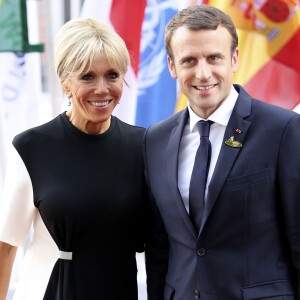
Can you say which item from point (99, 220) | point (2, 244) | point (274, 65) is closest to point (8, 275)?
point (2, 244)

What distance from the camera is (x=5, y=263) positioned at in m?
2.28

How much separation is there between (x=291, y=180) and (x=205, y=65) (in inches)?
15.9

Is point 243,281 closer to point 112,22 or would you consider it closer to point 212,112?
point 212,112

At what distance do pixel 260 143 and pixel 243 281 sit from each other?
0.39m

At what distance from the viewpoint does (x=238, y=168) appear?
181 centimetres

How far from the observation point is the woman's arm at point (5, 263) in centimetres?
227

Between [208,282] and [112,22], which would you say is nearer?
[208,282]

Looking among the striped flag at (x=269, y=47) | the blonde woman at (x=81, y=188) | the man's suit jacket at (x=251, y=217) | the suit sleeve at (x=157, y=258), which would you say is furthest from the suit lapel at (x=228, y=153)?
the striped flag at (x=269, y=47)

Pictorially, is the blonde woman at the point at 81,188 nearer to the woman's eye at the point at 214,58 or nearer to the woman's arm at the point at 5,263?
the woman's arm at the point at 5,263

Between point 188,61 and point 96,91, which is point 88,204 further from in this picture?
point 188,61

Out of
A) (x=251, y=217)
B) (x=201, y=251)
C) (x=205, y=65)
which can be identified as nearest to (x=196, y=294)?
(x=201, y=251)

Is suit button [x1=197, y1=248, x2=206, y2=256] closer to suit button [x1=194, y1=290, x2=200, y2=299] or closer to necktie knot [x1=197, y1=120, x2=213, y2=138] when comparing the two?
suit button [x1=194, y1=290, x2=200, y2=299]

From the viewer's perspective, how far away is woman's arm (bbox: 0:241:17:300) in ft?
7.44

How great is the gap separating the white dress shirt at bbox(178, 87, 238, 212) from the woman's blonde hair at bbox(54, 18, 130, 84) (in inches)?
12.3
